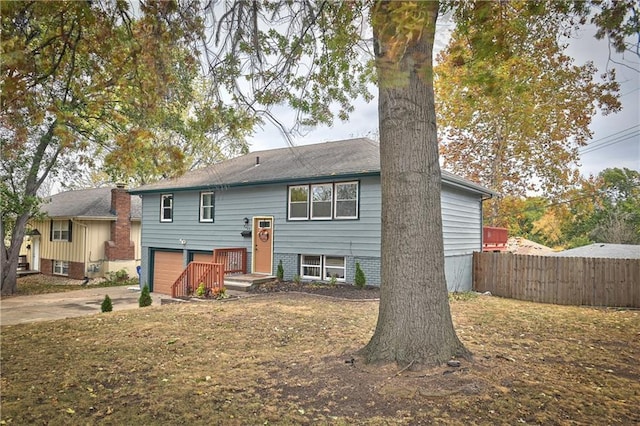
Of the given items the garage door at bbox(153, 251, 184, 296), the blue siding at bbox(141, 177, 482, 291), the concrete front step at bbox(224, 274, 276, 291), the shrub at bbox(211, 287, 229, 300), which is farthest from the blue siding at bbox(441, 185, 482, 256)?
the garage door at bbox(153, 251, 184, 296)

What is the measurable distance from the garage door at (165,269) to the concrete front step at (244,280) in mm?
4666

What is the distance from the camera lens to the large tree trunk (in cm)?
441

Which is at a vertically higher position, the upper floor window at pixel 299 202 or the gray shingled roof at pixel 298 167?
the gray shingled roof at pixel 298 167

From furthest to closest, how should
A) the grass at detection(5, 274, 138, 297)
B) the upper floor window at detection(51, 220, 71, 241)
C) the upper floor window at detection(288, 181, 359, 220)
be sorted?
the upper floor window at detection(51, 220, 71, 241)
the grass at detection(5, 274, 138, 297)
the upper floor window at detection(288, 181, 359, 220)

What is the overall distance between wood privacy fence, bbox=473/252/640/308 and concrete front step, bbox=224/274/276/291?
7.59 metres

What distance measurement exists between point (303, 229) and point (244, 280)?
2.51 meters

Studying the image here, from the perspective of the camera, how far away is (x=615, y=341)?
629 cm

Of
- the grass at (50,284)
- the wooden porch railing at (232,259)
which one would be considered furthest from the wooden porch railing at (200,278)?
the grass at (50,284)

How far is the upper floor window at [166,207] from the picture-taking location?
17.7 metres

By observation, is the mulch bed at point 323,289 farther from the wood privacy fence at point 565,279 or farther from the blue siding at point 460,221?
the wood privacy fence at point 565,279

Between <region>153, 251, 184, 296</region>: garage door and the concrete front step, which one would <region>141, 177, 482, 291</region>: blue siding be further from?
the concrete front step

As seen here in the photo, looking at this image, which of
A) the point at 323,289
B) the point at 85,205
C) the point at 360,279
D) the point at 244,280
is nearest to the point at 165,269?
the point at 244,280

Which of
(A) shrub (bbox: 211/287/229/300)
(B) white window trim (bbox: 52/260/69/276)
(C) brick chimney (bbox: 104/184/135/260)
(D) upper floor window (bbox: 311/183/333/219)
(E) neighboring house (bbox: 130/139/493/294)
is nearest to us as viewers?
(A) shrub (bbox: 211/287/229/300)

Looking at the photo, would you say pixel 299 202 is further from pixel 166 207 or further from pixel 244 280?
pixel 166 207
